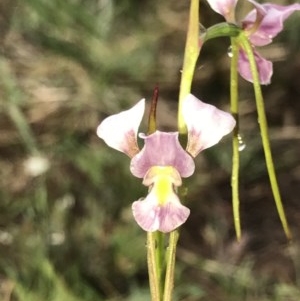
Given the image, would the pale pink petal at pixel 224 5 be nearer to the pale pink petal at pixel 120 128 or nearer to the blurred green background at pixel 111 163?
the pale pink petal at pixel 120 128

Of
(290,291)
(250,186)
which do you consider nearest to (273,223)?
(250,186)

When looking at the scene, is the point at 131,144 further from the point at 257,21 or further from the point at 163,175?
the point at 257,21

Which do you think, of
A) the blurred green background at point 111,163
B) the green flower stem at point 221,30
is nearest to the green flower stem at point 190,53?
the green flower stem at point 221,30

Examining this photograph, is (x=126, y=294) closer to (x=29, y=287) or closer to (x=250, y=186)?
(x=29, y=287)

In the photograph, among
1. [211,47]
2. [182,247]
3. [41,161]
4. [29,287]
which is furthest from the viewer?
[211,47]

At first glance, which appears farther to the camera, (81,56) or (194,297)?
(81,56)

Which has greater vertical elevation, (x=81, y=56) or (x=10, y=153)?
(x=81, y=56)

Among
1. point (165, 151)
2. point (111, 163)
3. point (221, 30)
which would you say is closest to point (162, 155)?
point (165, 151)

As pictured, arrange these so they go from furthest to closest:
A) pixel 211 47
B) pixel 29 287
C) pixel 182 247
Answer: pixel 211 47
pixel 182 247
pixel 29 287
